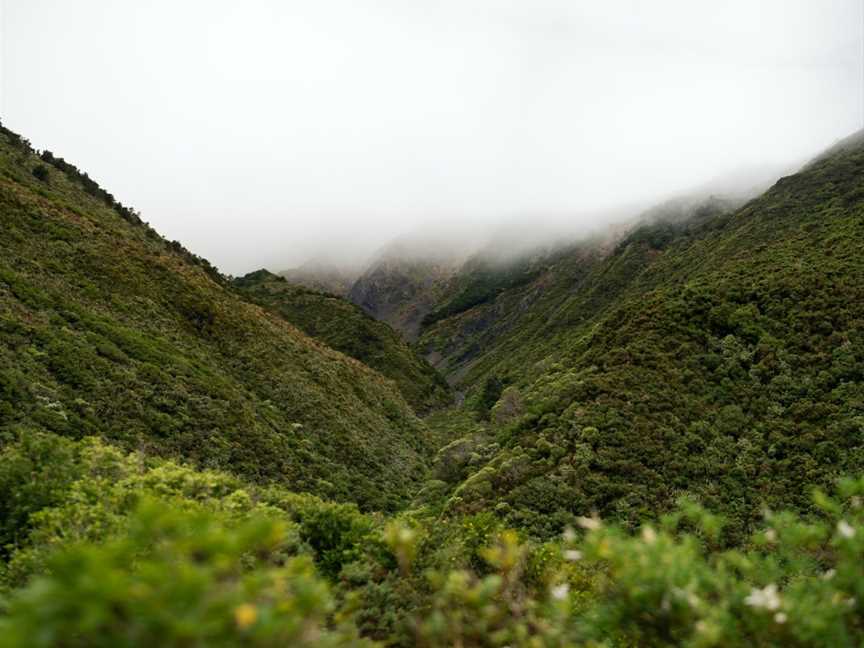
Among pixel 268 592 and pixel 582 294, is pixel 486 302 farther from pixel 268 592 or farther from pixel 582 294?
pixel 268 592

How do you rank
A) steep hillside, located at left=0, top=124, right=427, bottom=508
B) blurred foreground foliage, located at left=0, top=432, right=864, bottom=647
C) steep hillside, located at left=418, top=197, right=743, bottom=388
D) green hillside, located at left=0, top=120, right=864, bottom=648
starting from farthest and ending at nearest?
steep hillside, located at left=418, top=197, right=743, bottom=388
steep hillside, located at left=0, top=124, right=427, bottom=508
green hillside, located at left=0, top=120, right=864, bottom=648
blurred foreground foliage, located at left=0, top=432, right=864, bottom=647

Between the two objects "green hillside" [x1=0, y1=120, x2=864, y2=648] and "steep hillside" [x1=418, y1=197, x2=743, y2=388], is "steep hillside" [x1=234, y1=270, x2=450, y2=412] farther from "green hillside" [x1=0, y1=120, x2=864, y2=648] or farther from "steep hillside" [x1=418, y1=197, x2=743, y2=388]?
"green hillside" [x1=0, y1=120, x2=864, y2=648]

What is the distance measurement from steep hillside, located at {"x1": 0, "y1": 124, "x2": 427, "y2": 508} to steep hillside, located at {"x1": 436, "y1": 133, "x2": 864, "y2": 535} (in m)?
8.76

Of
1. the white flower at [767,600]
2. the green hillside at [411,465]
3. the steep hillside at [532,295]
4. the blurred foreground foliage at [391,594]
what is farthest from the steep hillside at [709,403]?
the steep hillside at [532,295]

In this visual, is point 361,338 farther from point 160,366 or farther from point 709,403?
point 709,403

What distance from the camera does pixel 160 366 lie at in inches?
1121

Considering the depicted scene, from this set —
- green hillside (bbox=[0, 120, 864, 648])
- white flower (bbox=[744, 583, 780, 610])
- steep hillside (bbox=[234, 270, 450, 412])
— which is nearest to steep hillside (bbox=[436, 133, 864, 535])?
green hillside (bbox=[0, 120, 864, 648])

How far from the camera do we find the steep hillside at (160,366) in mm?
23125

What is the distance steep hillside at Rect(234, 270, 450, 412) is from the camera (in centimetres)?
7259

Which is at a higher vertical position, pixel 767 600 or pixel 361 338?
pixel 361 338

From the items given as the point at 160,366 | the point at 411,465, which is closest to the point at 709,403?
the point at 411,465

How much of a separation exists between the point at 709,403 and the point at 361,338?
191 feet

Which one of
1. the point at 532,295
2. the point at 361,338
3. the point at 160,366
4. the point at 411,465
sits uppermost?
the point at 160,366

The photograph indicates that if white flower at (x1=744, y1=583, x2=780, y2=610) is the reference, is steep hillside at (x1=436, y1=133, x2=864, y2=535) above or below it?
below
